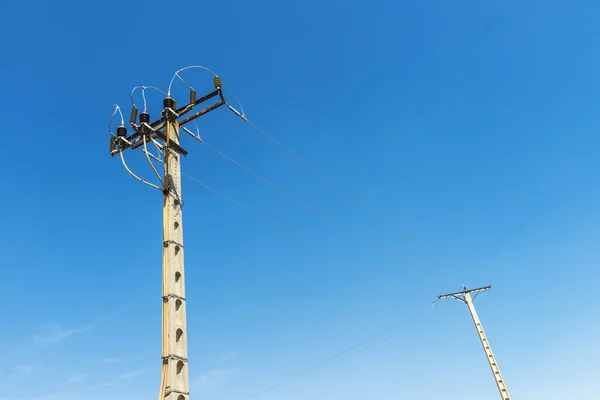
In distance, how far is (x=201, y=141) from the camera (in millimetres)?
12781

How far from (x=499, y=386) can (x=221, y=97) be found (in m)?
24.6

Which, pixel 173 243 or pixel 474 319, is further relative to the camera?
pixel 474 319

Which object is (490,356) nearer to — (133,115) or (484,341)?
(484,341)

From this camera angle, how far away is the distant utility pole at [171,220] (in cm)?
845

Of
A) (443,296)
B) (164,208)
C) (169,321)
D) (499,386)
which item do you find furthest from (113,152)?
(443,296)

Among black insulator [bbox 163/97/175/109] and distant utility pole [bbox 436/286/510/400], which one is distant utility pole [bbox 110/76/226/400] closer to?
black insulator [bbox 163/97/175/109]

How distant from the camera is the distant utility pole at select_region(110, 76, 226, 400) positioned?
8.45 meters

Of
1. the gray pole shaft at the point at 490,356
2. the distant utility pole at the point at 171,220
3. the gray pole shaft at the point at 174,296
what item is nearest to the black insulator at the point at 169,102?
the distant utility pole at the point at 171,220

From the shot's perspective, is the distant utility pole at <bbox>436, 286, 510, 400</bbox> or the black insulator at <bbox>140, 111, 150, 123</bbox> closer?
the black insulator at <bbox>140, 111, 150, 123</bbox>

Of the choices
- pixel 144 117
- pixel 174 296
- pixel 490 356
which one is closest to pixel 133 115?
pixel 144 117

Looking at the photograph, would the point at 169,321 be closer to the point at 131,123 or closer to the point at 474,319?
the point at 131,123

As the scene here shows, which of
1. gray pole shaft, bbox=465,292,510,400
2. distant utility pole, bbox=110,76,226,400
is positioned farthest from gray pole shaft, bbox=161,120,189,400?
gray pole shaft, bbox=465,292,510,400

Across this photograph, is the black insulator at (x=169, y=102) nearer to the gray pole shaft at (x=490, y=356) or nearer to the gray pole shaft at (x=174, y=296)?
the gray pole shaft at (x=174, y=296)

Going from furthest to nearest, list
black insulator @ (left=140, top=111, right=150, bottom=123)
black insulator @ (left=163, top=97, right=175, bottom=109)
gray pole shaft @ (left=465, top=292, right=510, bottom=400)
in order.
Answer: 1. gray pole shaft @ (left=465, top=292, right=510, bottom=400)
2. black insulator @ (left=163, top=97, right=175, bottom=109)
3. black insulator @ (left=140, top=111, right=150, bottom=123)
